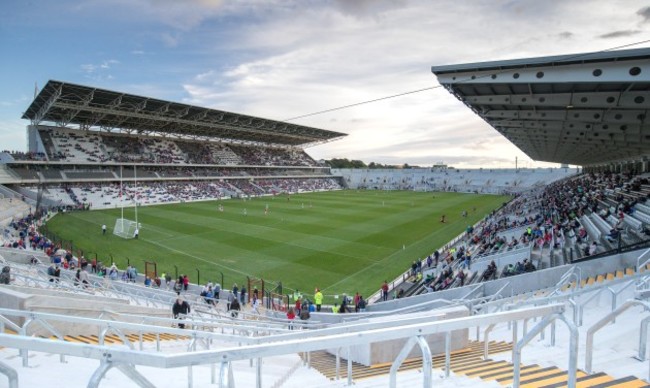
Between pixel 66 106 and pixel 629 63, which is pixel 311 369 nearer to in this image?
pixel 629 63

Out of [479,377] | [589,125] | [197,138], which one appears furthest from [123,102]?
[479,377]

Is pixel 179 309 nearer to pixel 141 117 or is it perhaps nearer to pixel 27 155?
pixel 141 117

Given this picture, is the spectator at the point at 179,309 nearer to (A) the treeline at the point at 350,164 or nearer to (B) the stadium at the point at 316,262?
(B) the stadium at the point at 316,262

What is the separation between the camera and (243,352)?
2.23 m

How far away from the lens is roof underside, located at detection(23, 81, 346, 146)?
4216cm

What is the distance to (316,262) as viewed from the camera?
22.1 meters

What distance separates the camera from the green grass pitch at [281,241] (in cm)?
2009

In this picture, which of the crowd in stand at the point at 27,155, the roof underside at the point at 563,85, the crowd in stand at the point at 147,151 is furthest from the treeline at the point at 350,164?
the roof underside at the point at 563,85

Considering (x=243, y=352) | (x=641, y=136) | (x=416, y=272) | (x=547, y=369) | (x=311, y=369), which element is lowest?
(x=416, y=272)

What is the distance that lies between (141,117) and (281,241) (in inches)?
1352

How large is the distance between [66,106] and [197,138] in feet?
92.8

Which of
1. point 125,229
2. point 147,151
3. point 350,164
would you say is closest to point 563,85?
point 125,229

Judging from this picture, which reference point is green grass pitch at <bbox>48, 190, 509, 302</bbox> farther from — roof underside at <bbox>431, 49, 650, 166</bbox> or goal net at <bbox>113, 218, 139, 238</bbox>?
roof underside at <bbox>431, 49, 650, 166</bbox>

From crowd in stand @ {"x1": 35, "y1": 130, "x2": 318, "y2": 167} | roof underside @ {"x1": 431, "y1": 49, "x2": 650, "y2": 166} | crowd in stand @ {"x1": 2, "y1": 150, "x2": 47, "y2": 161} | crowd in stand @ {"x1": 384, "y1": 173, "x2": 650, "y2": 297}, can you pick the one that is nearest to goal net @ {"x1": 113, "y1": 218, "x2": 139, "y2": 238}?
crowd in stand @ {"x1": 384, "y1": 173, "x2": 650, "y2": 297}
